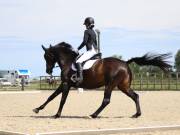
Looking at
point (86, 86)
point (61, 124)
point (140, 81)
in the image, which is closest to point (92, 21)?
point (86, 86)

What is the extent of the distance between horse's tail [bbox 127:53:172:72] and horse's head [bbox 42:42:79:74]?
163cm

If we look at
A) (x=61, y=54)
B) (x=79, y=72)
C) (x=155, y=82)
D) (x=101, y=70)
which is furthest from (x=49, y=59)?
(x=155, y=82)

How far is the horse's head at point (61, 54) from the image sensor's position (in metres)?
15.2

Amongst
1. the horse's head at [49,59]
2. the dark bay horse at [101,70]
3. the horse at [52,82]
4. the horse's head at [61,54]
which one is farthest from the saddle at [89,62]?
the horse at [52,82]

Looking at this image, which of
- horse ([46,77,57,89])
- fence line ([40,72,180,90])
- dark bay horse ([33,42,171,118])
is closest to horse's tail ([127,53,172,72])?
dark bay horse ([33,42,171,118])

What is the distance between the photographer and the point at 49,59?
50.7 feet

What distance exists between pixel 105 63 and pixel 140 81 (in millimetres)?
31528

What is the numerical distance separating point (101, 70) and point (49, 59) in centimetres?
165

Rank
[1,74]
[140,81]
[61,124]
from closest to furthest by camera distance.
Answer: [61,124] < [140,81] < [1,74]

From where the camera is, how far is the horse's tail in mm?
15477

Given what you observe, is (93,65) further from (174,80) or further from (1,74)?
(1,74)

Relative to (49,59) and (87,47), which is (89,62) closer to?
(87,47)

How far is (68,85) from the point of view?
15.0 meters

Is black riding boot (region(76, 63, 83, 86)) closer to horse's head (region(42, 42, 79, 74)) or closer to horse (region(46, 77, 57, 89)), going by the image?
horse's head (region(42, 42, 79, 74))
